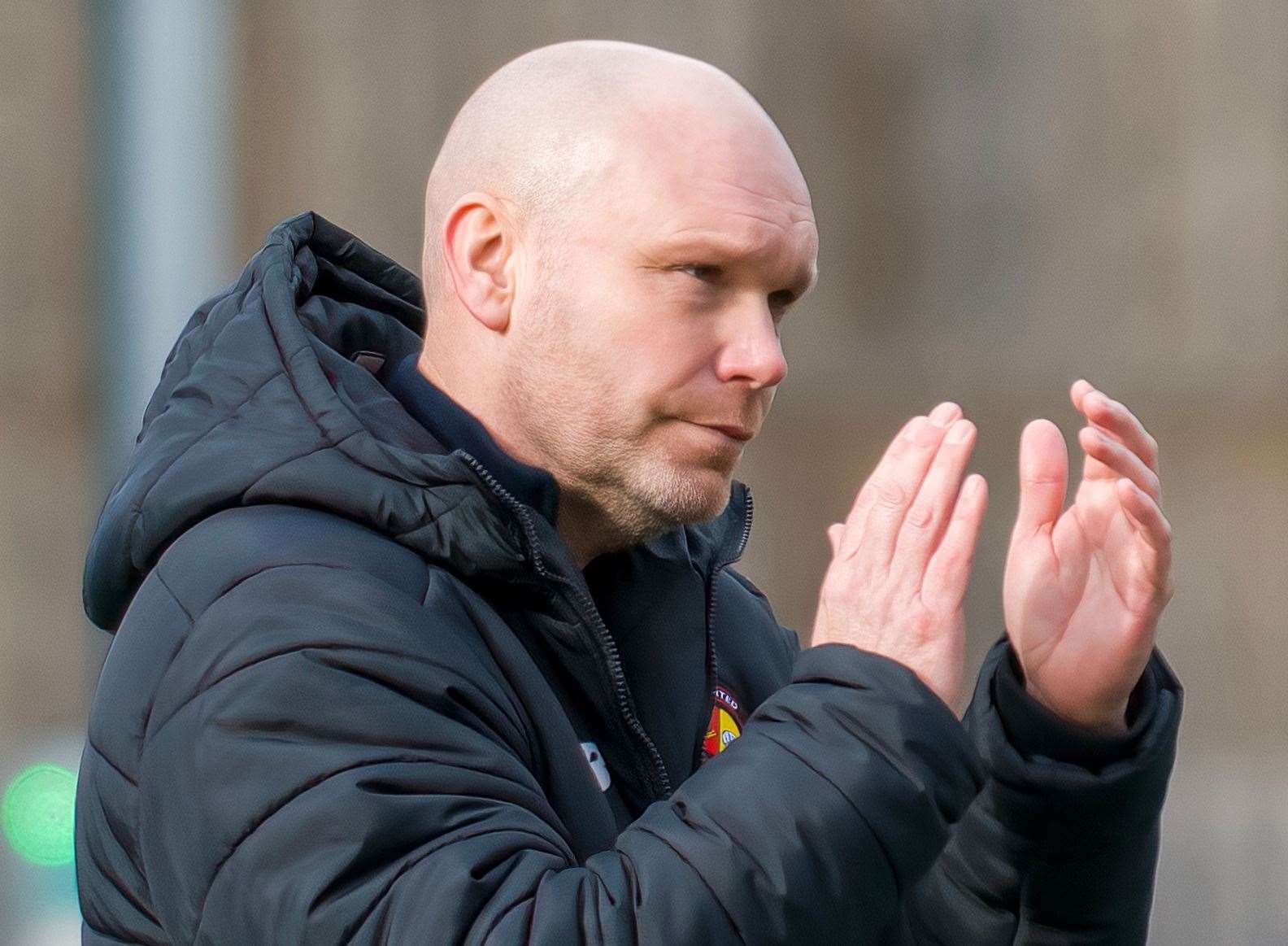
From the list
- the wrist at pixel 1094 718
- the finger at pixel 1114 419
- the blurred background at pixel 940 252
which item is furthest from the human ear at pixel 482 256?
the blurred background at pixel 940 252

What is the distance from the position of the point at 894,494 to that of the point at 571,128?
23.2 inches

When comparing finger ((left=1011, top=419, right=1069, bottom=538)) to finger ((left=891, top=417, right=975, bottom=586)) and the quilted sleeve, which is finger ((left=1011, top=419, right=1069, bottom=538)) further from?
the quilted sleeve

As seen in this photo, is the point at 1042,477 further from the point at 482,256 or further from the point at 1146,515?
the point at 482,256

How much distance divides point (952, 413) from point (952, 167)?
13.6 feet

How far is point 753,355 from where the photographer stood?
6.30 ft

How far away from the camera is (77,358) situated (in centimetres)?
585

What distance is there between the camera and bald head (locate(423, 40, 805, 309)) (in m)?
1.97

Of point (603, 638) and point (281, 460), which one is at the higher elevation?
point (281, 460)

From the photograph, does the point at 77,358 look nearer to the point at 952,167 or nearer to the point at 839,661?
the point at 952,167

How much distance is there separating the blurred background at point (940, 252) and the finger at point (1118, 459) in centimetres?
359

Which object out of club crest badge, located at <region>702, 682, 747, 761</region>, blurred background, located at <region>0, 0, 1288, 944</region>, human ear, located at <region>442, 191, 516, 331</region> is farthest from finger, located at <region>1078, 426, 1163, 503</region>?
blurred background, located at <region>0, 0, 1288, 944</region>

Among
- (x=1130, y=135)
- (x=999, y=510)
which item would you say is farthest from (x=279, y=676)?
(x=1130, y=135)

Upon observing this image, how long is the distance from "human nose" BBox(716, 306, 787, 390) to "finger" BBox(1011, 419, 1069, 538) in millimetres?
274

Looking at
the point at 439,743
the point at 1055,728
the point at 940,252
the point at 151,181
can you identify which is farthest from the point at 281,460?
the point at 940,252
